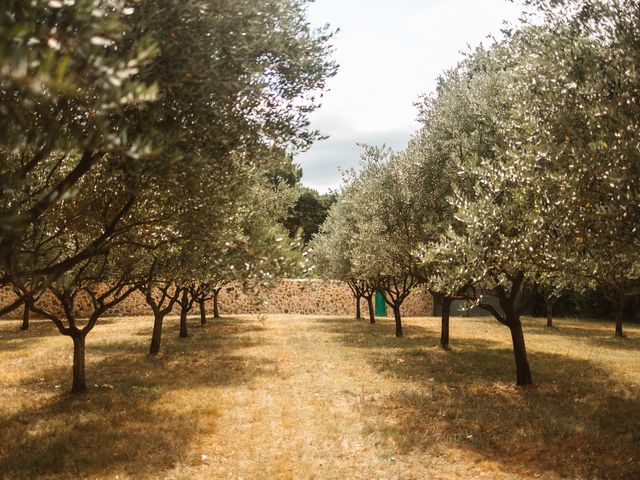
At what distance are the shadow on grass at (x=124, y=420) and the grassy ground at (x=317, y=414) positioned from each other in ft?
0.15

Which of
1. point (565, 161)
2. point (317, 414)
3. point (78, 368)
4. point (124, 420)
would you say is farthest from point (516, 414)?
point (78, 368)

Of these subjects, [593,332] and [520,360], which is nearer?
[520,360]

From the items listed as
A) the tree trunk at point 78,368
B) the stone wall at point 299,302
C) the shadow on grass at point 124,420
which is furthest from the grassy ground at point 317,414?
the stone wall at point 299,302

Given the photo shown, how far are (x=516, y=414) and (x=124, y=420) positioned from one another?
9.80 meters

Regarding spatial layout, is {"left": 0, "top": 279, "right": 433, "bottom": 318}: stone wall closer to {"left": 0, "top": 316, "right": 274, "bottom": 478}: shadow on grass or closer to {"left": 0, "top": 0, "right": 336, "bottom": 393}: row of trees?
{"left": 0, "top": 316, "right": 274, "bottom": 478}: shadow on grass

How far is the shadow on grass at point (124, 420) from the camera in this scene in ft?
32.6

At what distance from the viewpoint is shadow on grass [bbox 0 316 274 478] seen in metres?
9.92

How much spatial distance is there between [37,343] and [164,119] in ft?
70.0

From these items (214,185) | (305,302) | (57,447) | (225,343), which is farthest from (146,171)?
(305,302)

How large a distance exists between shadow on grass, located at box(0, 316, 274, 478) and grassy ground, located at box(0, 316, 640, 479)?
0.05m

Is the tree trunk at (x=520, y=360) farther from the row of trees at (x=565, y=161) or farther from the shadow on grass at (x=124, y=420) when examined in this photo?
the shadow on grass at (x=124, y=420)

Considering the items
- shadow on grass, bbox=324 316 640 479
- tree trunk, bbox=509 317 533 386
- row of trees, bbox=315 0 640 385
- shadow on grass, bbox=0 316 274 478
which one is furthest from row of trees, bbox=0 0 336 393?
tree trunk, bbox=509 317 533 386

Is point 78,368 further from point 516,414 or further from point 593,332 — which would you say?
point 593,332

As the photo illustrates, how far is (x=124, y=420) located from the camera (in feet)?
41.5
